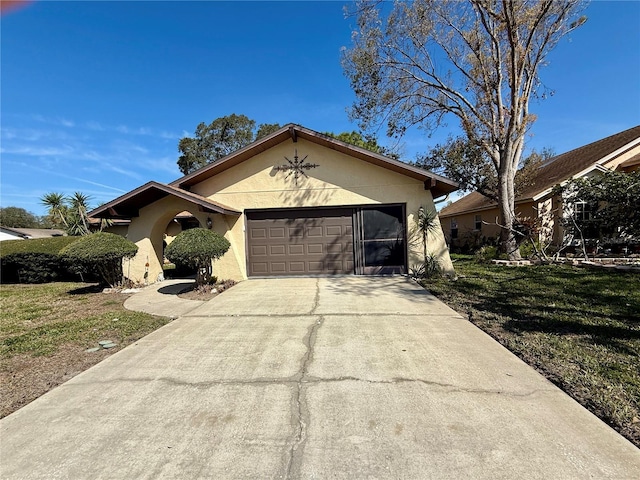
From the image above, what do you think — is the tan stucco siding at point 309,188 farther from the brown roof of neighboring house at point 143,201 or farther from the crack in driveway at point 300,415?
the crack in driveway at point 300,415

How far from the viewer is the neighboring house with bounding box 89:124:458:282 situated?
9.99 m

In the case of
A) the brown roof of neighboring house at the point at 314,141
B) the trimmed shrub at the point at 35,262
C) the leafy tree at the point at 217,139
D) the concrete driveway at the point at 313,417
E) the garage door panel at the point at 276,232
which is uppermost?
the leafy tree at the point at 217,139

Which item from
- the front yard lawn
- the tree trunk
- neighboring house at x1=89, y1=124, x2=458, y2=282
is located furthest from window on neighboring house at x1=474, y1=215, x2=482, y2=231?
the front yard lawn

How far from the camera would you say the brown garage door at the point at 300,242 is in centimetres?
1027

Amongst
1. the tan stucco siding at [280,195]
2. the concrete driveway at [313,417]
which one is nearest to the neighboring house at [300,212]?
the tan stucco siding at [280,195]

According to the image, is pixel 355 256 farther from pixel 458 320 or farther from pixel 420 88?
pixel 420 88

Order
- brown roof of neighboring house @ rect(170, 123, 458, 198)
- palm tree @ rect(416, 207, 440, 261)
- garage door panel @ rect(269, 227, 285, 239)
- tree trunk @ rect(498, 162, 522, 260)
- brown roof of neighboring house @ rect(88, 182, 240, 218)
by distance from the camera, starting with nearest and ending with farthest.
Result: brown roof of neighboring house @ rect(88, 182, 240, 218), brown roof of neighboring house @ rect(170, 123, 458, 198), palm tree @ rect(416, 207, 440, 261), garage door panel @ rect(269, 227, 285, 239), tree trunk @ rect(498, 162, 522, 260)

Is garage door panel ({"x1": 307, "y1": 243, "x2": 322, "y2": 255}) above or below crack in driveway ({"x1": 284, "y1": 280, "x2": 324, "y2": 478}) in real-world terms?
above

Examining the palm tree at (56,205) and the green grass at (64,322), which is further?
the palm tree at (56,205)

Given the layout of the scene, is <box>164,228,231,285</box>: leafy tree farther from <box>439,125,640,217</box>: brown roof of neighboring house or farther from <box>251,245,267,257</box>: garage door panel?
<box>439,125,640,217</box>: brown roof of neighboring house

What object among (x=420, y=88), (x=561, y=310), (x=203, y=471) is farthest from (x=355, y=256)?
(x=420, y=88)

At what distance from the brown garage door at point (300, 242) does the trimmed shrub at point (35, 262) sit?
715 cm

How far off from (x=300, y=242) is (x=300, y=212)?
988 millimetres

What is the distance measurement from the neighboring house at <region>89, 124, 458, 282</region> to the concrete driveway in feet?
18.3
